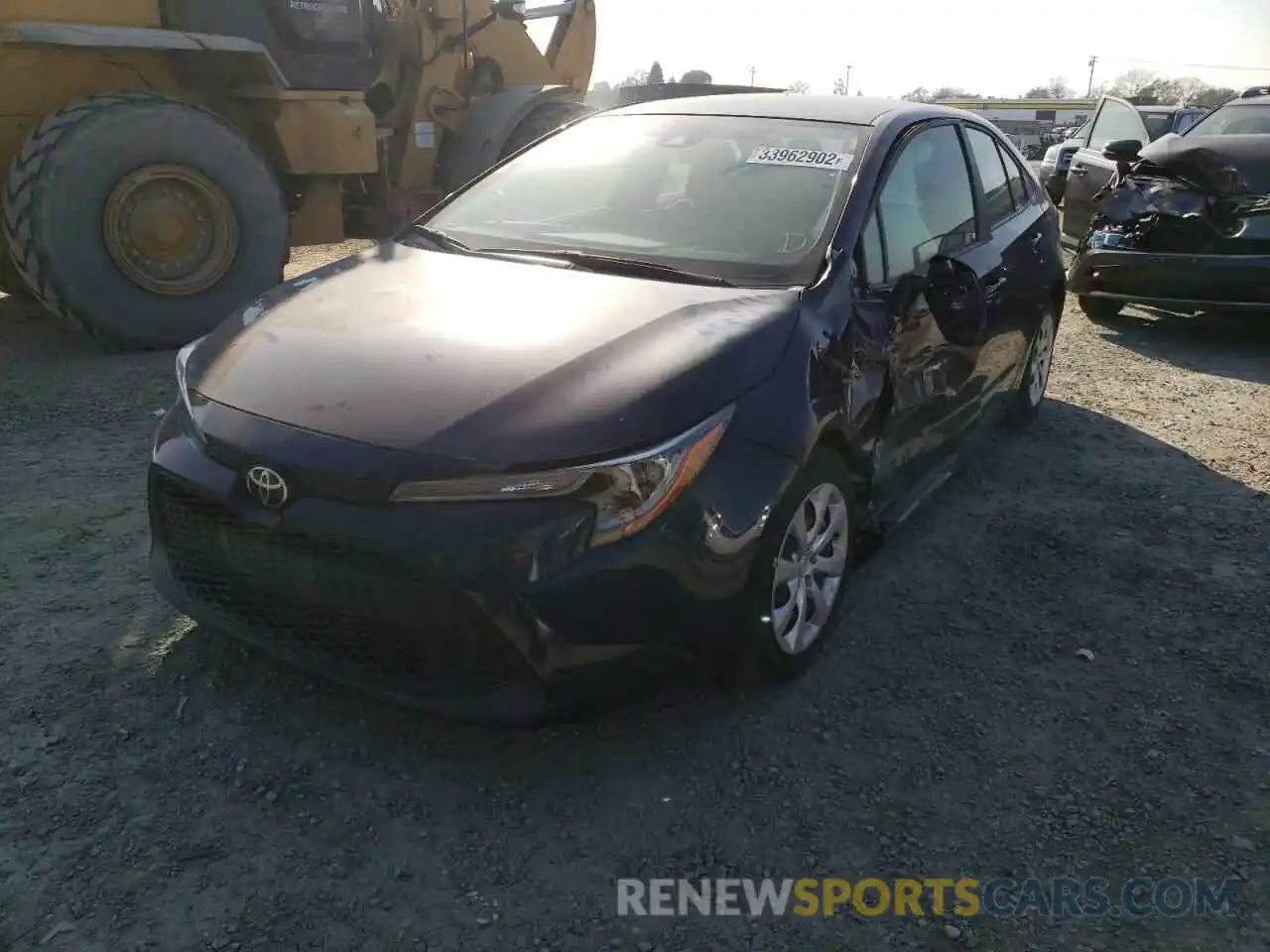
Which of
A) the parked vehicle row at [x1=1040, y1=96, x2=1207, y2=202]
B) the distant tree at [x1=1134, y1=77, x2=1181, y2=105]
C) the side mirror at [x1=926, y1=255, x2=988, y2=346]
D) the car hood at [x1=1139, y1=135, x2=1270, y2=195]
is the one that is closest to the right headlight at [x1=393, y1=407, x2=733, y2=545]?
the side mirror at [x1=926, y1=255, x2=988, y2=346]

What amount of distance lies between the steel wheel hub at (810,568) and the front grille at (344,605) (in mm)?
820

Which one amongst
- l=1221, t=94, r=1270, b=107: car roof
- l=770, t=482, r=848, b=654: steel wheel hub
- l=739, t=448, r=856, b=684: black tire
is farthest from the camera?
l=1221, t=94, r=1270, b=107: car roof

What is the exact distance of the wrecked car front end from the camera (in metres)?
6.35

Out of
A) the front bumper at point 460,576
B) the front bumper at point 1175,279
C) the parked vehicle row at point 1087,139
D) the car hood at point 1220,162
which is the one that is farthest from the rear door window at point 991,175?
the parked vehicle row at point 1087,139

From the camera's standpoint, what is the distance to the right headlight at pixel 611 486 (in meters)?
2.16

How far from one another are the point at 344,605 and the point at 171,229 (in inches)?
175

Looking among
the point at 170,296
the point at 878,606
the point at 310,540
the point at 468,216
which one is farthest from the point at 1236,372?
the point at 170,296

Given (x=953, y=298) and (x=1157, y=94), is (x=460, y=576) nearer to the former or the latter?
(x=953, y=298)

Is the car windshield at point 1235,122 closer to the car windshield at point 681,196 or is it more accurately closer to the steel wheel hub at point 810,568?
the car windshield at point 681,196

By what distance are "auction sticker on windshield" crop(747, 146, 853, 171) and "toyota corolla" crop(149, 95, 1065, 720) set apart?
0.01m

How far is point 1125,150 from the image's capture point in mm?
7199

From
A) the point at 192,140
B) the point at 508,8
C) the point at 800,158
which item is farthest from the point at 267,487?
the point at 508,8

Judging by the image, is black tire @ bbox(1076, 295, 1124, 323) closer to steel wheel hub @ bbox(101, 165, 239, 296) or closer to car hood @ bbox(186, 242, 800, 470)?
car hood @ bbox(186, 242, 800, 470)

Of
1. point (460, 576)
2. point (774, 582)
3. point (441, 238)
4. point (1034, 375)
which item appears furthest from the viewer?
point (1034, 375)
